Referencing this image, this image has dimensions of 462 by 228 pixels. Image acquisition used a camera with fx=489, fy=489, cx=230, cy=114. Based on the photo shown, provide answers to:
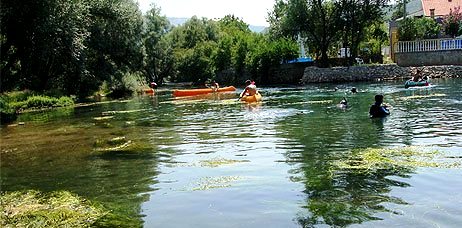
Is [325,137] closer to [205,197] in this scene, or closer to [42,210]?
[205,197]

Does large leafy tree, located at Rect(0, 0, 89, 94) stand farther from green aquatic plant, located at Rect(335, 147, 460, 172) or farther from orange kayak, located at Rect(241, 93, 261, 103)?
green aquatic plant, located at Rect(335, 147, 460, 172)

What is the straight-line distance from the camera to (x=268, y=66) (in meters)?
64.0

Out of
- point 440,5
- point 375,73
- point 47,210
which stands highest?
point 440,5

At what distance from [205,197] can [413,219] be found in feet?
12.2

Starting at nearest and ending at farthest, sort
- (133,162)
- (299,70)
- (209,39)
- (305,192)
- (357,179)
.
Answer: (305,192)
(357,179)
(133,162)
(299,70)
(209,39)

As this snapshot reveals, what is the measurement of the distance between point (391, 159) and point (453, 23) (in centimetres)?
5146

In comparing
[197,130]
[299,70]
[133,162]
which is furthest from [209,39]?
[133,162]

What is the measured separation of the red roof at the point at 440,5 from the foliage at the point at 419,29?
7.45 m

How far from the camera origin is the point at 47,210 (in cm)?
811

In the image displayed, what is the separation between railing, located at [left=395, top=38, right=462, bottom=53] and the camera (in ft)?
179

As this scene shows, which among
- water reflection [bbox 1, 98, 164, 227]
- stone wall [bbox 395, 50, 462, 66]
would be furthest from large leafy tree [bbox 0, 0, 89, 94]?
stone wall [bbox 395, 50, 462, 66]

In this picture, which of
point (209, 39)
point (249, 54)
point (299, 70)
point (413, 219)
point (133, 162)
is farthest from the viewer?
point (209, 39)

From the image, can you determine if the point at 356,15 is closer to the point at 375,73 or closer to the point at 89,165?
the point at 375,73

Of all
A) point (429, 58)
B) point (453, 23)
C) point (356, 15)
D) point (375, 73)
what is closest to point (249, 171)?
point (375, 73)
